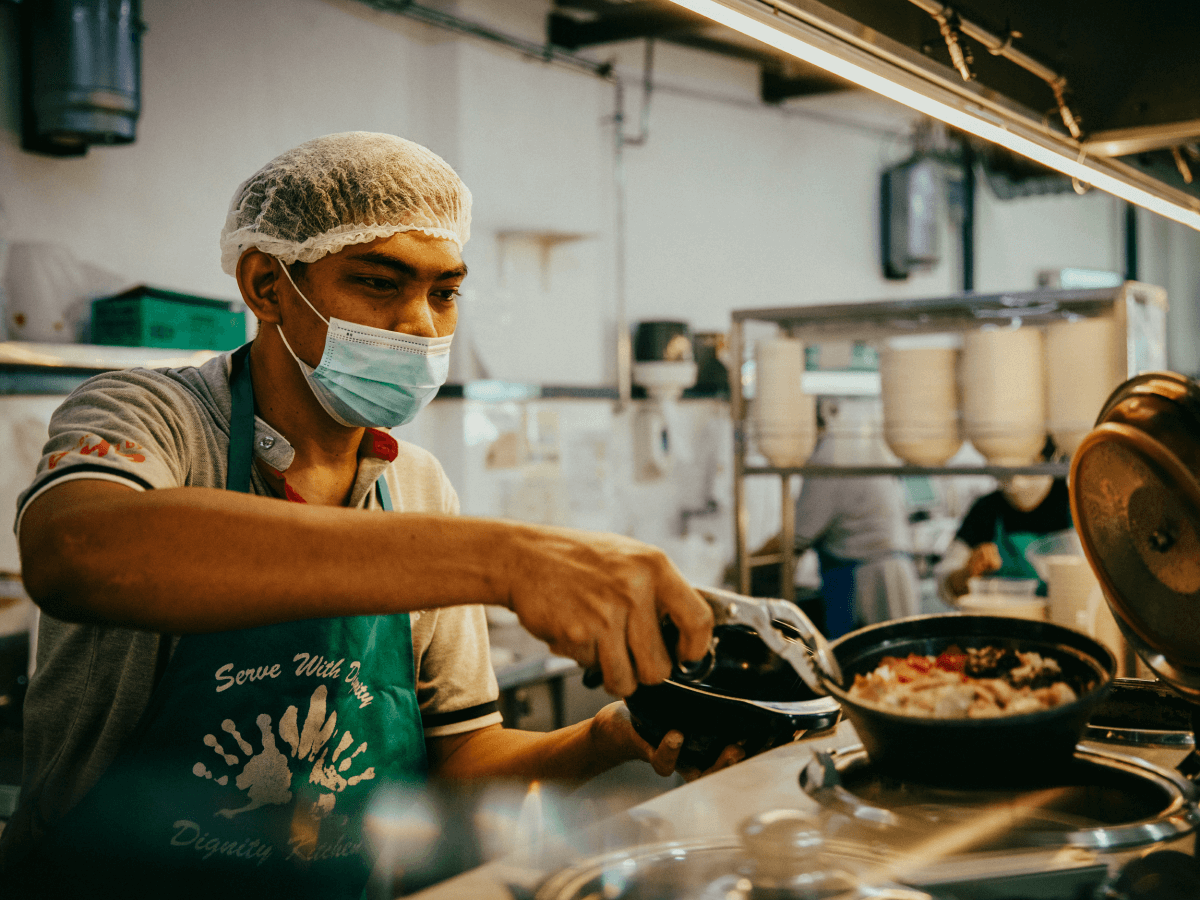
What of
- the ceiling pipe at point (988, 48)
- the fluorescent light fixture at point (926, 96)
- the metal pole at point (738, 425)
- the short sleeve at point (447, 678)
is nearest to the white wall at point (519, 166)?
the metal pole at point (738, 425)

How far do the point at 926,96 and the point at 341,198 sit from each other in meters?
0.89

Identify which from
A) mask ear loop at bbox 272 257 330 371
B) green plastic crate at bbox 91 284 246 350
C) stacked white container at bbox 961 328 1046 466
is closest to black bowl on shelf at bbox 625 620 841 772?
mask ear loop at bbox 272 257 330 371

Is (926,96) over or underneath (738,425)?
Answer: over

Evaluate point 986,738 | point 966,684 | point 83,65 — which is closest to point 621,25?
point 83,65

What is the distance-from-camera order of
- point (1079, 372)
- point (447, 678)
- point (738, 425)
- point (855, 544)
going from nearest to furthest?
point (447, 678)
point (1079, 372)
point (738, 425)
point (855, 544)

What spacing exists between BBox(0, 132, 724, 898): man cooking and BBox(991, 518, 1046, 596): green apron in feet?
9.27

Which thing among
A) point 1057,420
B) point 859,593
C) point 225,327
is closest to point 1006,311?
point 1057,420

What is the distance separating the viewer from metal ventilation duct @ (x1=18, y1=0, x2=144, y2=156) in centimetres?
269

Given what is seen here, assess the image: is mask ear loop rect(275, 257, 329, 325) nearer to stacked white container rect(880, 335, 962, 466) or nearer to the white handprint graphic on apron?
the white handprint graphic on apron

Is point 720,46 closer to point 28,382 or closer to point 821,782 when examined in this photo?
point 28,382

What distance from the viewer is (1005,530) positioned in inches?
154

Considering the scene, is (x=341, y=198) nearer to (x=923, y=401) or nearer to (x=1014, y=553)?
(x=923, y=401)

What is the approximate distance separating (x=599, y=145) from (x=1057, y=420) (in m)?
3.18

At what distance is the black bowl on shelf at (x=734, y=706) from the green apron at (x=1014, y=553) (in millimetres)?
2908
